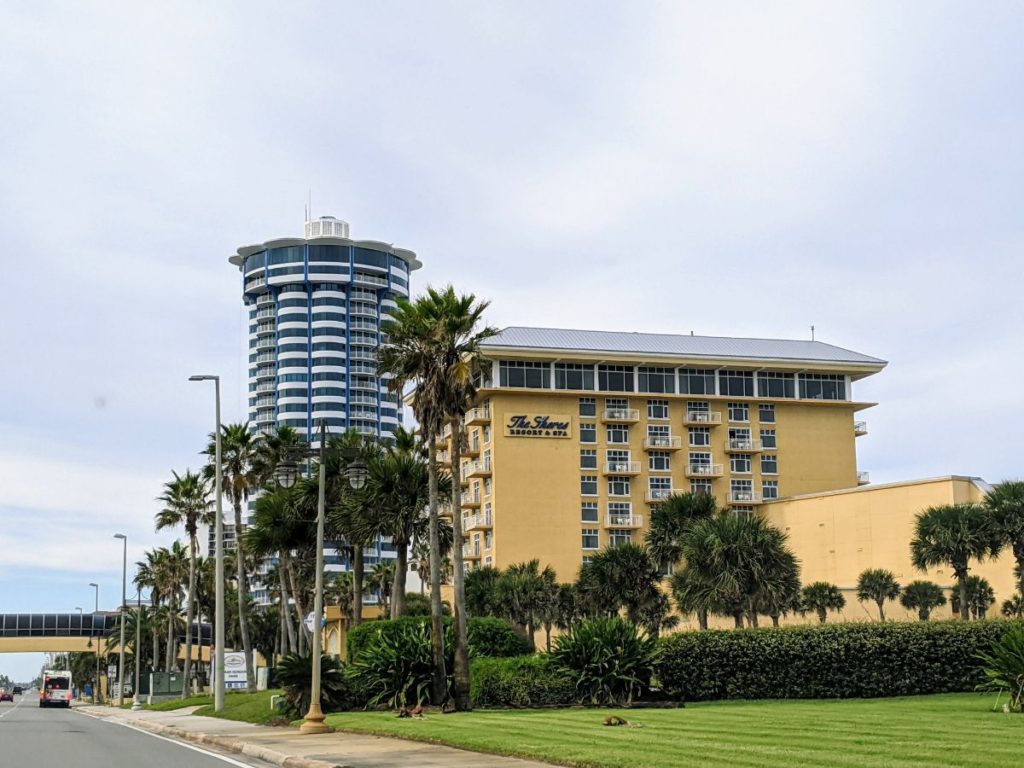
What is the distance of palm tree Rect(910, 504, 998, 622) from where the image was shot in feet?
205

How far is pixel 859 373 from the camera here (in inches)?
4670

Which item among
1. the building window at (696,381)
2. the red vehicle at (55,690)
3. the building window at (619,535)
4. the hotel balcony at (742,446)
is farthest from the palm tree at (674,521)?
the red vehicle at (55,690)

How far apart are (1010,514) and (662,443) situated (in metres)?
50.5

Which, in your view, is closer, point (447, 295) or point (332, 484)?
point (447, 295)

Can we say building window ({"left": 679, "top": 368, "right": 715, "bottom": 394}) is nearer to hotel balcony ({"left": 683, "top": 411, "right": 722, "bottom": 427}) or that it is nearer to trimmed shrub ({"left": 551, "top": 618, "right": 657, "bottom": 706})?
hotel balcony ({"left": 683, "top": 411, "right": 722, "bottom": 427})

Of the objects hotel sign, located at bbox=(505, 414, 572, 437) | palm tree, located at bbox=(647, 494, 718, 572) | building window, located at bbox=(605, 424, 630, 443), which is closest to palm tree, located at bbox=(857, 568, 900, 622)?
palm tree, located at bbox=(647, 494, 718, 572)

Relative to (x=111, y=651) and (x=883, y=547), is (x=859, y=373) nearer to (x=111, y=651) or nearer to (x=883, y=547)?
(x=883, y=547)

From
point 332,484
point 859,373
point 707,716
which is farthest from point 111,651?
point 707,716

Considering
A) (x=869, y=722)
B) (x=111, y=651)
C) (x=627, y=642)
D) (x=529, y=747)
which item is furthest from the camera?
(x=111, y=651)

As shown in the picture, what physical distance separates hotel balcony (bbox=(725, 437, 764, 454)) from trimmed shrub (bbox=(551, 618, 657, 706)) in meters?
78.7

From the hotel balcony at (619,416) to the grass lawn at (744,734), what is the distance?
250 ft

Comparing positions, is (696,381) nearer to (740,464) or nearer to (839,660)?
(740,464)

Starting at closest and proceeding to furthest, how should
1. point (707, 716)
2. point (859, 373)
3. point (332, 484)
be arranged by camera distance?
1. point (707, 716)
2. point (332, 484)
3. point (859, 373)

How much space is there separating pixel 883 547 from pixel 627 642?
5962 centimetres
